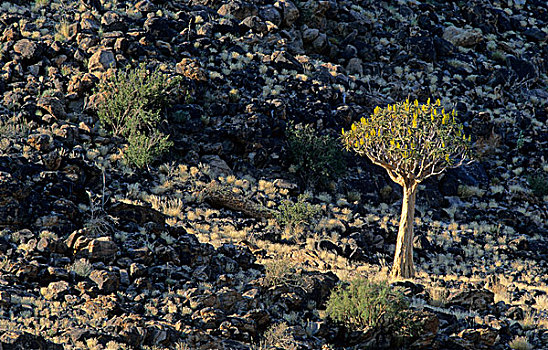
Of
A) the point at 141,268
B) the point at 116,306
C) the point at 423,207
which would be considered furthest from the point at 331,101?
the point at 116,306

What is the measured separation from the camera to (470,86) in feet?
93.6

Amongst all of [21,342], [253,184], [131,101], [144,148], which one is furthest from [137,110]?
[21,342]

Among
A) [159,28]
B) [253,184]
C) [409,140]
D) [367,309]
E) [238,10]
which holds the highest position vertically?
[238,10]

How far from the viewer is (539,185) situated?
22.7m

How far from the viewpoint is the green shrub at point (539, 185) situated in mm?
22625

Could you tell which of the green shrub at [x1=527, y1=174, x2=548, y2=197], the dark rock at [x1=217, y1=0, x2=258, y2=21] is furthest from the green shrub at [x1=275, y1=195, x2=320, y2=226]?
the dark rock at [x1=217, y1=0, x2=258, y2=21]

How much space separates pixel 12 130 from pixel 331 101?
12.3m

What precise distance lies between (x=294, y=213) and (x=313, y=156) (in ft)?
13.5

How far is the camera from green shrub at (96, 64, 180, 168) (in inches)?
730

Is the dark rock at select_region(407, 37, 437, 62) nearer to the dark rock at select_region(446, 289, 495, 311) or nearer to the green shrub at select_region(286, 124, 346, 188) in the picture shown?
the green shrub at select_region(286, 124, 346, 188)

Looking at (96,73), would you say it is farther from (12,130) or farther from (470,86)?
(470,86)

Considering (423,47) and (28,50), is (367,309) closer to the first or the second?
(28,50)

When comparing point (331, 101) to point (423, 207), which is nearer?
point (423, 207)

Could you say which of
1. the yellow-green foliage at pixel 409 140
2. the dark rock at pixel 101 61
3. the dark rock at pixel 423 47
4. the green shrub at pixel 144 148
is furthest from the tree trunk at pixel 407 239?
the dark rock at pixel 423 47
